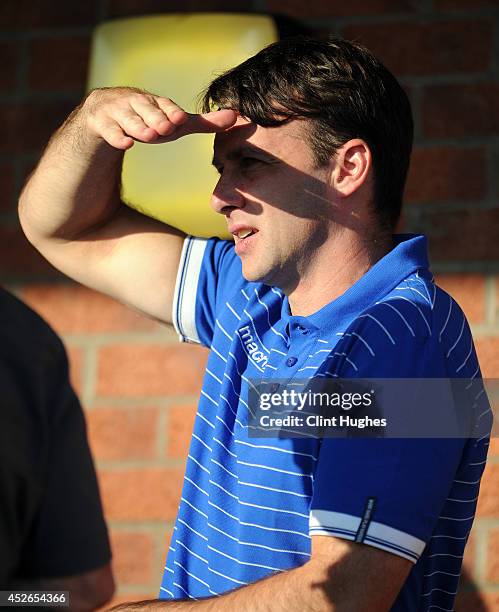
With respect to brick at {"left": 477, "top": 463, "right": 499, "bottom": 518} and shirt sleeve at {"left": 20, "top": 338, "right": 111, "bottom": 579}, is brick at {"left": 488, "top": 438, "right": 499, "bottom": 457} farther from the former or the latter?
shirt sleeve at {"left": 20, "top": 338, "right": 111, "bottom": 579}

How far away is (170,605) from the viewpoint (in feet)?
5.36

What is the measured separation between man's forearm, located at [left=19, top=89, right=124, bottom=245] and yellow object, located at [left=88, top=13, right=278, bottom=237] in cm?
28

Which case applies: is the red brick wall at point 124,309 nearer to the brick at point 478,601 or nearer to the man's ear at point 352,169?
the brick at point 478,601

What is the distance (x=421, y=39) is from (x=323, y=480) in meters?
1.32

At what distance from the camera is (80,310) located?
2656 mm

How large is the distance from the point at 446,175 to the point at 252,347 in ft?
2.78

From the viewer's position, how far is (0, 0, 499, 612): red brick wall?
246cm

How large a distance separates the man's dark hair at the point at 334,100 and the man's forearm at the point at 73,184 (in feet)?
0.87

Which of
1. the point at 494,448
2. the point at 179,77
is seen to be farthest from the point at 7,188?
the point at 494,448

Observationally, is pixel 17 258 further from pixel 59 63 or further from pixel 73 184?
pixel 73 184

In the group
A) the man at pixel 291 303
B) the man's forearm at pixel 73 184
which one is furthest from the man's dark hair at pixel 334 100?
the man's forearm at pixel 73 184

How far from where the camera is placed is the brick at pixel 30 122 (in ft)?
8.81

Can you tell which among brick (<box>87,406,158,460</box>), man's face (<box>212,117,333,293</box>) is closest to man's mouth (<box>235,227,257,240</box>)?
man's face (<box>212,117,333,293</box>)

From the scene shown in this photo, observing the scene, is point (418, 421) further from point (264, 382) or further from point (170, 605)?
point (170, 605)
